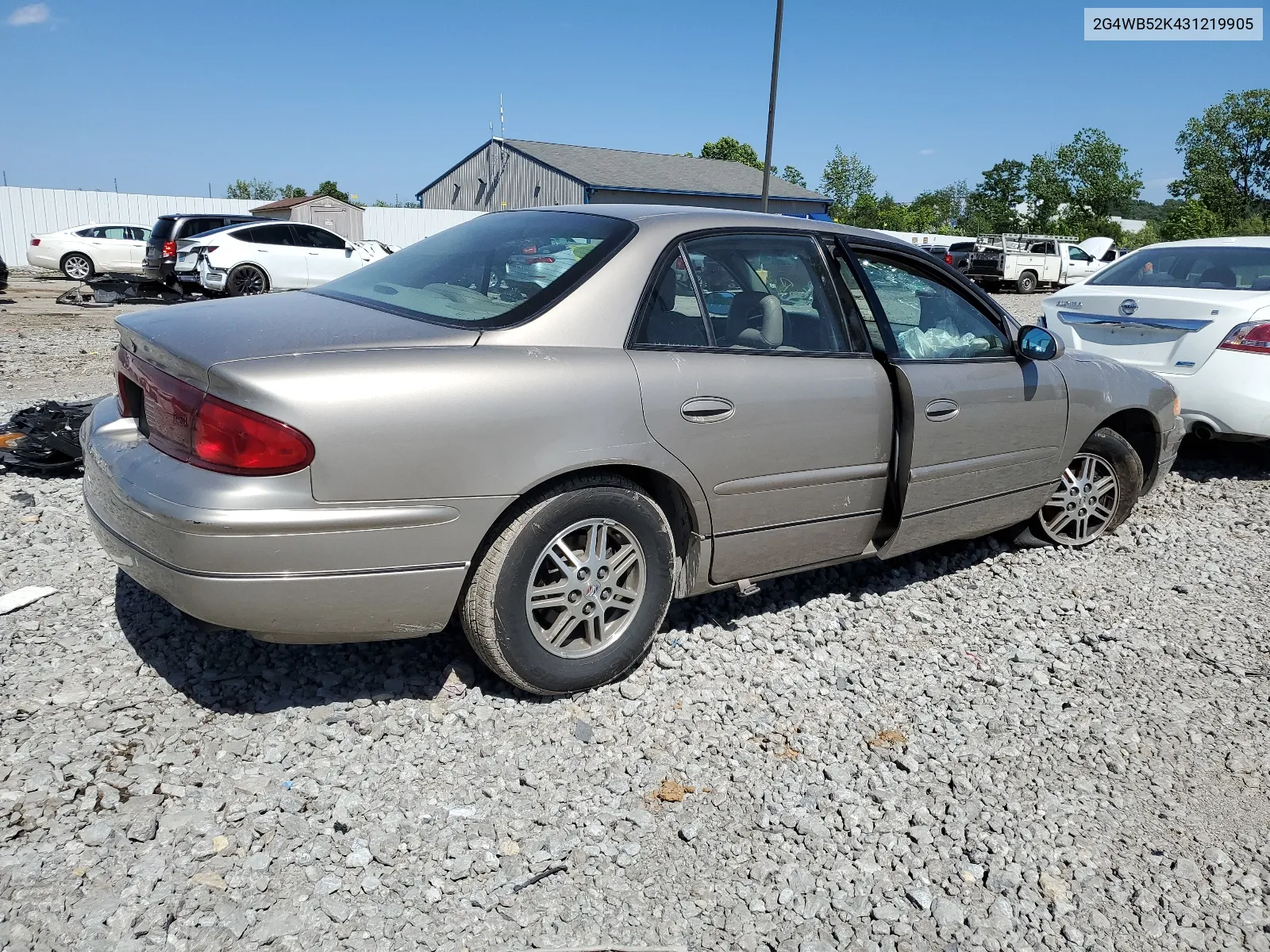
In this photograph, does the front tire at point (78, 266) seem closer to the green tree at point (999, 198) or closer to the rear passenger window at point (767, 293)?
the rear passenger window at point (767, 293)

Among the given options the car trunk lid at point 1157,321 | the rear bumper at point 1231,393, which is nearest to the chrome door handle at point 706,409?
the car trunk lid at point 1157,321

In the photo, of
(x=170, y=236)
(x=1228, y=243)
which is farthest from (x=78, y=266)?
(x=1228, y=243)

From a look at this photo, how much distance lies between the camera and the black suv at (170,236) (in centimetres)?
1719

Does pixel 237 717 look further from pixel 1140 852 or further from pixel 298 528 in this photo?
pixel 1140 852

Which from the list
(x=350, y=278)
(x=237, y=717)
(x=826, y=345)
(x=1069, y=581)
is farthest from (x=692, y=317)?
(x=1069, y=581)

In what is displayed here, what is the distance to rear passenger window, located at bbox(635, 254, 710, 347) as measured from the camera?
10.7 ft

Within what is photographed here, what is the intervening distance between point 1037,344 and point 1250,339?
8.76 ft

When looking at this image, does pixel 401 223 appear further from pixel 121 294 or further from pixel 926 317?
pixel 926 317

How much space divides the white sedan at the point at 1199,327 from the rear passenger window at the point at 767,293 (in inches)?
93.8

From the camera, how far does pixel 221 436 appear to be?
2.64 m

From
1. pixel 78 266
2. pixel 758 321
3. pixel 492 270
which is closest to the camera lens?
pixel 492 270

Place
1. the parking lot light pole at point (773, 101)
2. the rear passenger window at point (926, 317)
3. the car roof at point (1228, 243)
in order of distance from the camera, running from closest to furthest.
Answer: the rear passenger window at point (926, 317) → the car roof at point (1228, 243) → the parking lot light pole at point (773, 101)

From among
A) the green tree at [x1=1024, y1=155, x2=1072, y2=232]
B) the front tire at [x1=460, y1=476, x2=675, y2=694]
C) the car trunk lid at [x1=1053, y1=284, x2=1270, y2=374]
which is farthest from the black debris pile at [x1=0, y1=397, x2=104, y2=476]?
the green tree at [x1=1024, y1=155, x2=1072, y2=232]

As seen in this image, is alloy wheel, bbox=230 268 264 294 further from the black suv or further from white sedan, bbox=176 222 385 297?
the black suv
